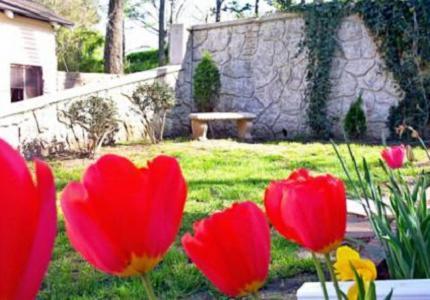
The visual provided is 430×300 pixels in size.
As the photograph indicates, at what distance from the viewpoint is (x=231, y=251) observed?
0.42m

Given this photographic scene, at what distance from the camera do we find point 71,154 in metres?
6.93

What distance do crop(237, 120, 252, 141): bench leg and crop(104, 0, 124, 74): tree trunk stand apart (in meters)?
3.51

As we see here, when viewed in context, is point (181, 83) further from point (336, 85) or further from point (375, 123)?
point (375, 123)

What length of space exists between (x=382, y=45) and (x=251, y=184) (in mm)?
4215

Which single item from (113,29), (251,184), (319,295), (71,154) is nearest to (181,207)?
(319,295)

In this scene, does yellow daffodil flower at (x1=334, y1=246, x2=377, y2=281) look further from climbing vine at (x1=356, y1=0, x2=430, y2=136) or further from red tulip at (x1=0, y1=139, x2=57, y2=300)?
climbing vine at (x1=356, y1=0, x2=430, y2=136)

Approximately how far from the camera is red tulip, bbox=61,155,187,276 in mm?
383

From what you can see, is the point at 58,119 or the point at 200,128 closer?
the point at 58,119

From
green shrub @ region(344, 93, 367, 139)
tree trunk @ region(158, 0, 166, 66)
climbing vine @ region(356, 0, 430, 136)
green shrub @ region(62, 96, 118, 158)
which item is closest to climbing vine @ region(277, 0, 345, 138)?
green shrub @ region(344, 93, 367, 139)

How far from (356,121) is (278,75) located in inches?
61.7

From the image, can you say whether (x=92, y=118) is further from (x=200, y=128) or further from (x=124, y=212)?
(x=124, y=212)

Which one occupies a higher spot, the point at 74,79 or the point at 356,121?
the point at 74,79

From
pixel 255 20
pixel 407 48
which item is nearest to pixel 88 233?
pixel 407 48

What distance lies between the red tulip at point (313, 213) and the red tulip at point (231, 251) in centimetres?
8
